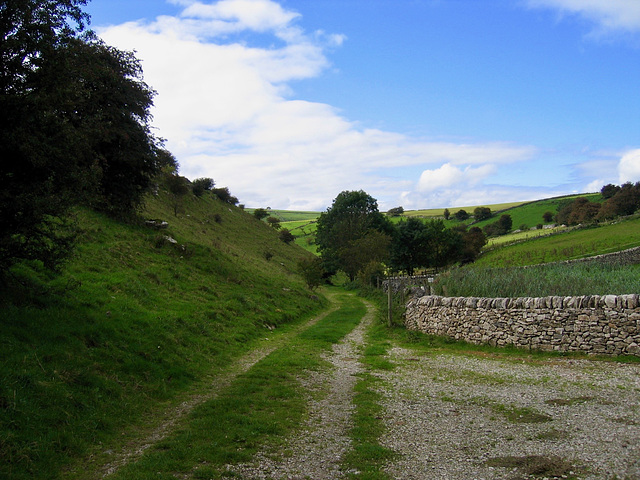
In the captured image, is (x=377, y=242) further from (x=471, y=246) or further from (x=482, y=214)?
(x=482, y=214)

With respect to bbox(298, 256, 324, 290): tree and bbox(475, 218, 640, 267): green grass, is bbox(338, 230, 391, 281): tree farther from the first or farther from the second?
bbox(298, 256, 324, 290): tree

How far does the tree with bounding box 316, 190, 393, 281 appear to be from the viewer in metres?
66.2

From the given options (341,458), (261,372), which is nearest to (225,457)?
(341,458)

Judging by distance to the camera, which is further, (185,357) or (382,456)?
(185,357)

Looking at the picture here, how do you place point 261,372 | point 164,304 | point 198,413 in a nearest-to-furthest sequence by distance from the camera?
point 198,413, point 261,372, point 164,304

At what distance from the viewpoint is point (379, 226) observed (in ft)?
224

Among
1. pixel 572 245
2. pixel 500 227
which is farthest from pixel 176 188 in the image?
pixel 500 227

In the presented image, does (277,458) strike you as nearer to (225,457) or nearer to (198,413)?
(225,457)

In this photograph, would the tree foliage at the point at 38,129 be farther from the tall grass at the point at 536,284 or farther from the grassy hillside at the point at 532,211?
the grassy hillside at the point at 532,211

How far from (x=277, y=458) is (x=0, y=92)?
8.82 meters

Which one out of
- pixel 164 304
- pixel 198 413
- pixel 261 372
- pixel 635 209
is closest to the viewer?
pixel 198 413

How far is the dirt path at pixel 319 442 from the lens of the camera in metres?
Result: 5.51

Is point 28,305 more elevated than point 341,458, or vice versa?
point 28,305

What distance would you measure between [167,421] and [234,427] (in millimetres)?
1427
